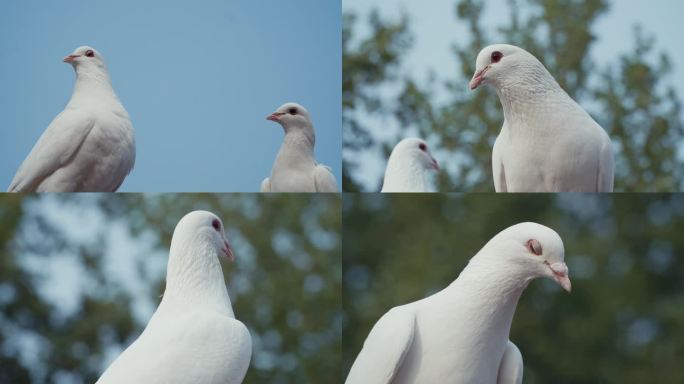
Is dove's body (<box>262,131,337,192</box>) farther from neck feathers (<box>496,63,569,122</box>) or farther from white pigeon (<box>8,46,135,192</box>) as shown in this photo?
neck feathers (<box>496,63,569,122</box>)

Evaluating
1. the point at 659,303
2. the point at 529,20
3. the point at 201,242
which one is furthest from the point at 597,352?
the point at 201,242

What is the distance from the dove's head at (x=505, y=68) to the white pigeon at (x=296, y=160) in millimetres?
973

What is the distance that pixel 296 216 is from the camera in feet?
22.5

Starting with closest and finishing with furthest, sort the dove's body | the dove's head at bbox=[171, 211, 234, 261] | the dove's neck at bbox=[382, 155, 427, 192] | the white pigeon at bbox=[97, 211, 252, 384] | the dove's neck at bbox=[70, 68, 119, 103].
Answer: the white pigeon at bbox=[97, 211, 252, 384] < the dove's head at bbox=[171, 211, 234, 261] < the dove's neck at bbox=[70, 68, 119, 103] < the dove's body < the dove's neck at bbox=[382, 155, 427, 192]

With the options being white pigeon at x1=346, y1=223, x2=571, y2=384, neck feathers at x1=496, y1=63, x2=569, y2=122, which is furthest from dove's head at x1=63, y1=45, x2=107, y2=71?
white pigeon at x1=346, y1=223, x2=571, y2=384

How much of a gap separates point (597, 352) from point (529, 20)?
2.68 m

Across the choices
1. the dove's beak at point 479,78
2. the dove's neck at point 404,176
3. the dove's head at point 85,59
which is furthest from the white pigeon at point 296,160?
the dove's beak at point 479,78

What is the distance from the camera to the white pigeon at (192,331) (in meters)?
3.94

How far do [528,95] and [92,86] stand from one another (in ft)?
6.71

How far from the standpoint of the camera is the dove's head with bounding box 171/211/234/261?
4465 millimetres

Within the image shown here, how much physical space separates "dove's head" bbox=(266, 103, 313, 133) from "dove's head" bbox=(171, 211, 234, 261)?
98 centimetres

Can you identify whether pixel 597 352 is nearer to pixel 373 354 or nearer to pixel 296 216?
pixel 296 216

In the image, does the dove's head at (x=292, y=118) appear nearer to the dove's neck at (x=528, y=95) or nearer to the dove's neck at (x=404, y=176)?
the dove's neck at (x=404, y=176)

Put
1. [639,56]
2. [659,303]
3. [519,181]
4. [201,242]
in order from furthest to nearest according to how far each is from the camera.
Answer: [639,56]
[659,303]
[519,181]
[201,242]
